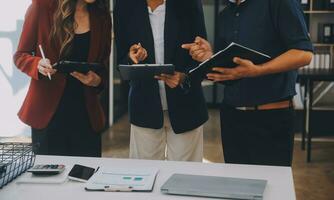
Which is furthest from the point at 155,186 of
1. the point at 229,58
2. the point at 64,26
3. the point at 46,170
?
the point at 64,26

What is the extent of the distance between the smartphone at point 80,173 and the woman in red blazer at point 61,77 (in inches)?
26.4

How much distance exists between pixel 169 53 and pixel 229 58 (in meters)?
0.46

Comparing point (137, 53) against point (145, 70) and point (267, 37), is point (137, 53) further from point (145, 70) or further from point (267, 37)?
point (267, 37)

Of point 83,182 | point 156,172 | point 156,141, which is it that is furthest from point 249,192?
point 156,141

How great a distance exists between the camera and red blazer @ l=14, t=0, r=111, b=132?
2.40m

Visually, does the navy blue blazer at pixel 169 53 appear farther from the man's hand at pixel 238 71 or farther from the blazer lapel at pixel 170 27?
the man's hand at pixel 238 71

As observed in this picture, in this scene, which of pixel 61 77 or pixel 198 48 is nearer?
pixel 198 48

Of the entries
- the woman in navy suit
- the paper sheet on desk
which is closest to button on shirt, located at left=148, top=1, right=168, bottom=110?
the woman in navy suit

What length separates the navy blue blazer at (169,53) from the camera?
7.70ft

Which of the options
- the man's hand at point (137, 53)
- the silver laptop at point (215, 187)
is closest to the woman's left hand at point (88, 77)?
the man's hand at point (137, 53)

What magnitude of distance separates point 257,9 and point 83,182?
1056 millimetres

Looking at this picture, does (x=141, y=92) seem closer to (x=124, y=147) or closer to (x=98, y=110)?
(x=98, y=110)

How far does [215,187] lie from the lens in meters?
1.60

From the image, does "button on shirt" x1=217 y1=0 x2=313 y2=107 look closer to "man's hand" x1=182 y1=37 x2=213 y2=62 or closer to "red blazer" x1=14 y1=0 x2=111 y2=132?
"man's hand" x1=182 y1=37 x2=213 y2=62
